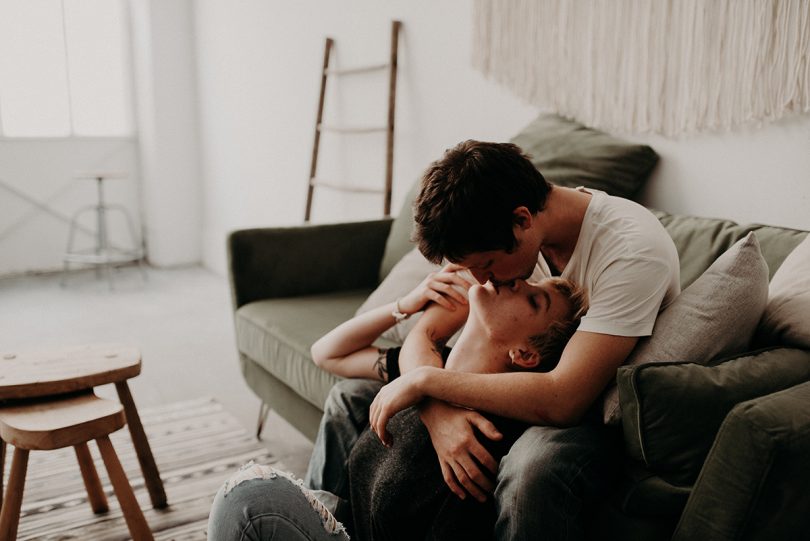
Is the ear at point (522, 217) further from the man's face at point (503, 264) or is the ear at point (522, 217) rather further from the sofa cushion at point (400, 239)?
the sofa cushion at point (400, 239)

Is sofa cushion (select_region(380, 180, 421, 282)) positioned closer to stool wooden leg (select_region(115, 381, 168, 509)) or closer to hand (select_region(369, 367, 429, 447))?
stool wooden leg (select_region(115, 381, 168, 509))

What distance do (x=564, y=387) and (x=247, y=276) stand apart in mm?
1541

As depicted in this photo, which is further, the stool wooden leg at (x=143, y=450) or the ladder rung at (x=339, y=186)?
the ladder rung at (x=339, y=186)

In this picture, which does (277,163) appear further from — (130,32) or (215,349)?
(130,32)

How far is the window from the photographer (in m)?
4.77

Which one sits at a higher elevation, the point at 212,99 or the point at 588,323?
the point at 212,99

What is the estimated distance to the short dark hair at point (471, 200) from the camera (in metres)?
1.08

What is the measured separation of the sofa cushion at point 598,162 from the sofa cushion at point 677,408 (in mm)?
924

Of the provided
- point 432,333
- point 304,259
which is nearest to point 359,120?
point 304,259

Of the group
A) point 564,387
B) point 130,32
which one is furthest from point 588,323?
point 130,32

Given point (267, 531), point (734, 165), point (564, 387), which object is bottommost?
point (267, 531)

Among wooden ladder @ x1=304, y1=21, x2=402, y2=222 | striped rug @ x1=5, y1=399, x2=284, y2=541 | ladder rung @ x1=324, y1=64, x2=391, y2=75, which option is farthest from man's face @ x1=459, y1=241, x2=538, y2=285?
ladder rung @ x1=324, y1=64, x2=391, y2=75

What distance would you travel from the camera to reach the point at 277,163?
4.10m

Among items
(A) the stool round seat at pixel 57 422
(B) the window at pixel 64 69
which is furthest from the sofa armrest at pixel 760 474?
(B) the window at pixel 64 69
